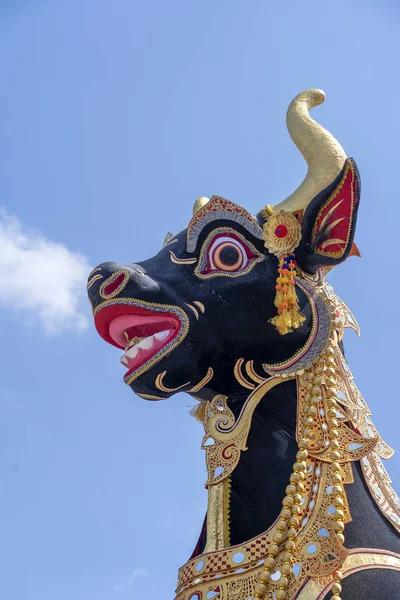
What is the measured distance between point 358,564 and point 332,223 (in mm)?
1785

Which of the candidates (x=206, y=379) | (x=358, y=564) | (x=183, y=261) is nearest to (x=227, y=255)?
(x=183, y=261)

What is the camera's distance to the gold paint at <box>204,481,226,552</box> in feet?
13.6

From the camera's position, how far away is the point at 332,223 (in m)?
4.48

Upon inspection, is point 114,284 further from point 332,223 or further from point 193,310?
point 332,223

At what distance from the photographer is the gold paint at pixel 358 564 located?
3.67 metres

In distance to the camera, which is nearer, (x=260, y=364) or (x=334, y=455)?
(x=334, y=455)

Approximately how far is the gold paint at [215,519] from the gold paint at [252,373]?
22.7 inches

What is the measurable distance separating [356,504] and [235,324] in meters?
1.13

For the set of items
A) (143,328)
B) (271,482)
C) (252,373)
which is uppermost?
(143,328)

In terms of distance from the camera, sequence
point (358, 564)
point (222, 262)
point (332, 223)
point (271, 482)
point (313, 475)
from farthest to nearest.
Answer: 1. point (222, 262)
2. point (332, 223)
3. point (271, 482)
4. point (313, 475)
5. point (358, 564)

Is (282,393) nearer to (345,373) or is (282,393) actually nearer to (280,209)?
(345,373)

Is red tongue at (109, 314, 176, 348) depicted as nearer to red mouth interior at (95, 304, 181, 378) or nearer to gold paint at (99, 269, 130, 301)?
red mouth interior at (95, 304, 181, 378)

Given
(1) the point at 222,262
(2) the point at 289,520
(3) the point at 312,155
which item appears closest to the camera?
(2) the point at 289,520

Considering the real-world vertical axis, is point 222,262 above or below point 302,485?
above
